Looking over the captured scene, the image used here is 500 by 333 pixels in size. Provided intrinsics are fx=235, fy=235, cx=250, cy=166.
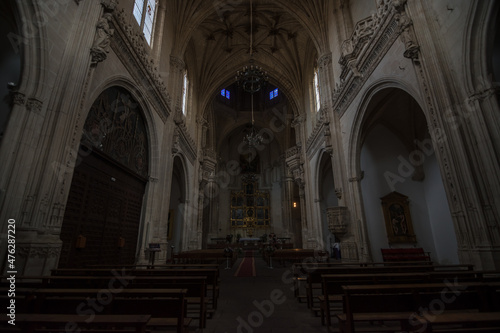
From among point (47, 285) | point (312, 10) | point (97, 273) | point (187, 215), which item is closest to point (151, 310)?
point (47, 285)

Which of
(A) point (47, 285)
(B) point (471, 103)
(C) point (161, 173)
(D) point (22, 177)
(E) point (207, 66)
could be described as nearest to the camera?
(A) point (47, 285)

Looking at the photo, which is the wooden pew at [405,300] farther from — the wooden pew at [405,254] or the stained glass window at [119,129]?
the wooden pew at [405,254]

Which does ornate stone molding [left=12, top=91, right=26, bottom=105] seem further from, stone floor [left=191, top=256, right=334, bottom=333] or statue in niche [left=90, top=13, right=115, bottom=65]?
stone floor [left=191, top=256, right=334, bottom=333]

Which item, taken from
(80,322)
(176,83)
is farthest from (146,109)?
(80,322)

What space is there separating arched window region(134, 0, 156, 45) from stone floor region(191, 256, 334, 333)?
1057cm

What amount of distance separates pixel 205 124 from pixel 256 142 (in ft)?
19.6

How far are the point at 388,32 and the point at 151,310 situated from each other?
30.0ft

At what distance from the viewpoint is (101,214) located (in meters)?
7.30

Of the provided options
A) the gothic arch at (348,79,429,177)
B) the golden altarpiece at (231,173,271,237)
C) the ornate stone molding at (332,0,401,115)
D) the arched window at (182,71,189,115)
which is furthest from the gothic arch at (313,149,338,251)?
the golden altarpiece at (231,173,271,237)

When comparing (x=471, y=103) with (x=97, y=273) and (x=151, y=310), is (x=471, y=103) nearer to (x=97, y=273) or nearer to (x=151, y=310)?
(x=151, y=310)

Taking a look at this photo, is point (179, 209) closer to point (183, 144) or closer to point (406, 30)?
point (183, 144)

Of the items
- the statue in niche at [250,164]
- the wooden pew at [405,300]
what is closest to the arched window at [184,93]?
the statue in niche at [250,164]

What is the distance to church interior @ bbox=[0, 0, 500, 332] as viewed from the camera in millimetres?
4305

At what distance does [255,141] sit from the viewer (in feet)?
54.4
